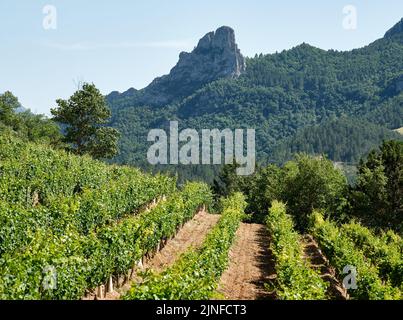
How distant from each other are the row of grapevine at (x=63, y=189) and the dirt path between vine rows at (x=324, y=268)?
30.7 ft

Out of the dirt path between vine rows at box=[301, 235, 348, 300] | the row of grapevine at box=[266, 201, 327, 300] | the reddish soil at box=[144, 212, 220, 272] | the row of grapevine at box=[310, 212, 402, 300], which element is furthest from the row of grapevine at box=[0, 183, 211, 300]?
the row of grapevine at box=[310, 212, 402, 300]

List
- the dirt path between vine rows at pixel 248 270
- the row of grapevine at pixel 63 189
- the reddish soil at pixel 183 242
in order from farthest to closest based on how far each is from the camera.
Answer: the reddish soil at pixel 183 242 < the row of grapevine at pixel 63 189 < the dirt path between vine rows at pixel 248 270

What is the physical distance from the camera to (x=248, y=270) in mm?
22422

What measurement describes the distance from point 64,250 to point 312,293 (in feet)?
23.1

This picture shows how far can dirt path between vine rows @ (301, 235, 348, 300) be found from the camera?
1893 cm

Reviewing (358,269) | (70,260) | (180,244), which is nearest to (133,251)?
(70,260)

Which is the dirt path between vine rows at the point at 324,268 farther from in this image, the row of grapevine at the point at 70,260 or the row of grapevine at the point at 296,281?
the row of grapevine at the point at 70,260

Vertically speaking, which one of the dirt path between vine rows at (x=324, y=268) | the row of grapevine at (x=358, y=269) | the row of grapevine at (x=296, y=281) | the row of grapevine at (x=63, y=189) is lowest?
the dirt path between vine rows at (x=324, y=268)

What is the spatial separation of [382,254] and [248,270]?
6777 millimetres

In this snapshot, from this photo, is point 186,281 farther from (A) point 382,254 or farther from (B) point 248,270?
(A) point 382,254

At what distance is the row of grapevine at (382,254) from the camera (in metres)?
19.1

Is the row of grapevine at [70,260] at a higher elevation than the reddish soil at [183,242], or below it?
Result: higher

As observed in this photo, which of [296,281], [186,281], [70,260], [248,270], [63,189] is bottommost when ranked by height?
[248,270]

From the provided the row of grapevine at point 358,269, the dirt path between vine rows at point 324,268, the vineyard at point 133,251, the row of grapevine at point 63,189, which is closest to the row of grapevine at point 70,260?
the vineyard at point 133,251
